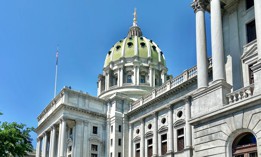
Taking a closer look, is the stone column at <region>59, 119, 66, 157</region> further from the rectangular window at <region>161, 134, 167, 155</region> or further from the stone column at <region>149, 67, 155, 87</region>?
the stone column at <region>149, 67, 155, 87</region>

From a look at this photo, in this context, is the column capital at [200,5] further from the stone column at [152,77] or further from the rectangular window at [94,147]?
the stone column at [152,77]

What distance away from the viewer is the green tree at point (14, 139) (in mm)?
32719

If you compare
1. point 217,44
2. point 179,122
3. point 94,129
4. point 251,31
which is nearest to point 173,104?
point 179,122

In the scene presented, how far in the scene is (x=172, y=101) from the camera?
41125 millimetres

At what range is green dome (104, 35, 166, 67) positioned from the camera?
230 feet

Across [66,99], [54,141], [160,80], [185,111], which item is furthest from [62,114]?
[160,80]

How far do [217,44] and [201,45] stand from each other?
6.36 feet

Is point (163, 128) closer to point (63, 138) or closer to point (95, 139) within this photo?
point (95, 139)

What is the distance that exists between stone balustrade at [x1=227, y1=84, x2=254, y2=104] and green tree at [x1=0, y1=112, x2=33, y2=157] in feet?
73.9

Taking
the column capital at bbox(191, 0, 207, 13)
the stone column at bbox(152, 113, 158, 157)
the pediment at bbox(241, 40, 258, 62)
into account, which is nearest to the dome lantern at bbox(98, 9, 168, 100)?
the stone column at bbox(152, 113, 158, 157)

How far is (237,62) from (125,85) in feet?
138

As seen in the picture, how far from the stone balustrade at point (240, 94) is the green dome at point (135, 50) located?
163ft

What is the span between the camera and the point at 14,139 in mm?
33562

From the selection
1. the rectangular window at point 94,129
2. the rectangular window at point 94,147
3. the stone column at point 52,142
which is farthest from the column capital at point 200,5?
the stone column at point 52,142
